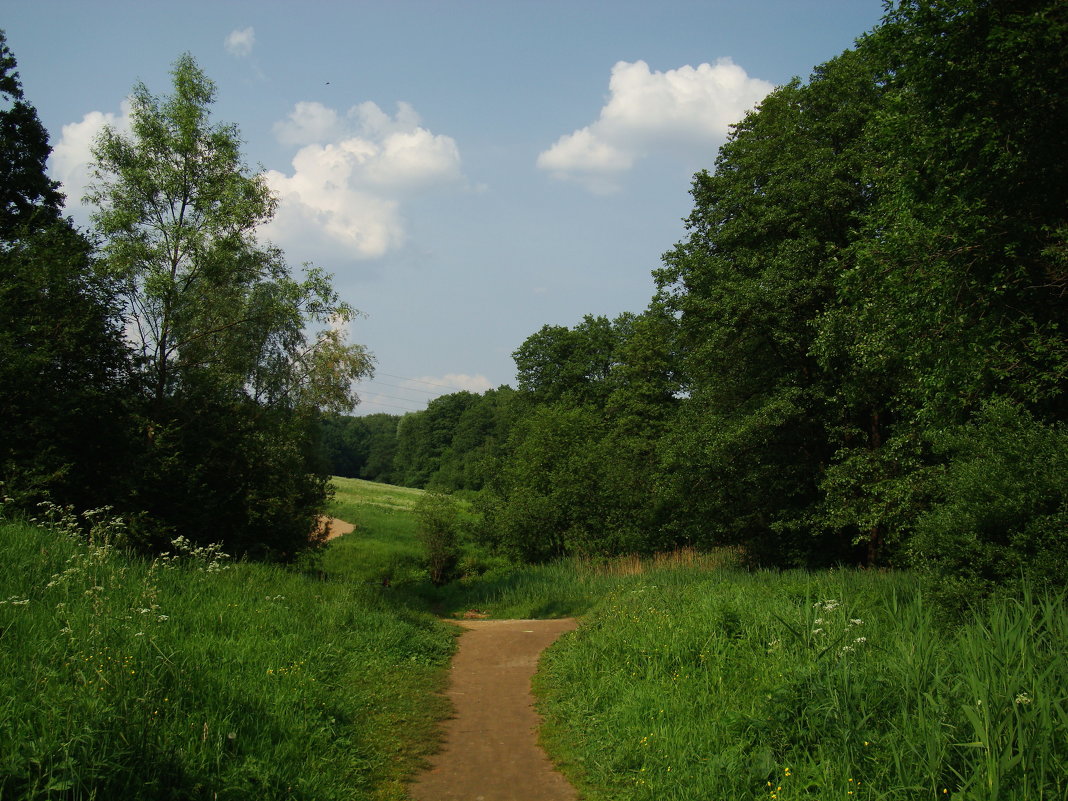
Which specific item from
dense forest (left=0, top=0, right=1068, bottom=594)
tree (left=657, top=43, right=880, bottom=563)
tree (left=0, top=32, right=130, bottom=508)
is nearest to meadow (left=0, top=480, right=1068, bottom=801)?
dense forest (left=0, top=0, right=1068, bottom=594)

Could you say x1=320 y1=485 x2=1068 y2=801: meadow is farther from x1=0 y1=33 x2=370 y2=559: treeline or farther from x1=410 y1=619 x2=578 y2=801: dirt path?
x1=0 y1=33 x2=370 y2=559: treeline

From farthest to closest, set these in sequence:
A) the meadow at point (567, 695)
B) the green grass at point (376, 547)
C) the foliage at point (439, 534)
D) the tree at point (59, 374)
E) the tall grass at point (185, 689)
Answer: the foliage at point (439, 534)
the green grass at point (376, 547)
the tree at point (59, 374)
the meadow at point (567, 695)
the tall grass at point (185, 689)

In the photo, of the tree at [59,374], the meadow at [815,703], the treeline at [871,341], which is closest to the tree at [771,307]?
the treeline at [871,341]

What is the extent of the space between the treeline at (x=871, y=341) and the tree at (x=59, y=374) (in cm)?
1550

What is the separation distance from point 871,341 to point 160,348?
55.0 feet

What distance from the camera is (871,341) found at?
14.0 m

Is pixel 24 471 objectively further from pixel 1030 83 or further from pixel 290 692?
pixel 1030 83

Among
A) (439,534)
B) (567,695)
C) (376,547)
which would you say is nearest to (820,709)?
(567,695)

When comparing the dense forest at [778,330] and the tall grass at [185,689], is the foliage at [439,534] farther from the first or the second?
the tall grass at [185,689]

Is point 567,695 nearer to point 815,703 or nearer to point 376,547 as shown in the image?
point 815,703

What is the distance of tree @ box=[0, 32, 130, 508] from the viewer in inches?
527

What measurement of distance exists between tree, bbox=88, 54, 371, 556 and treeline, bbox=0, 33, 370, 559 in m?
0.04

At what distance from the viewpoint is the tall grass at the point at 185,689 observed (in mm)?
3861

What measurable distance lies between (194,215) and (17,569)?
13.2 metres
